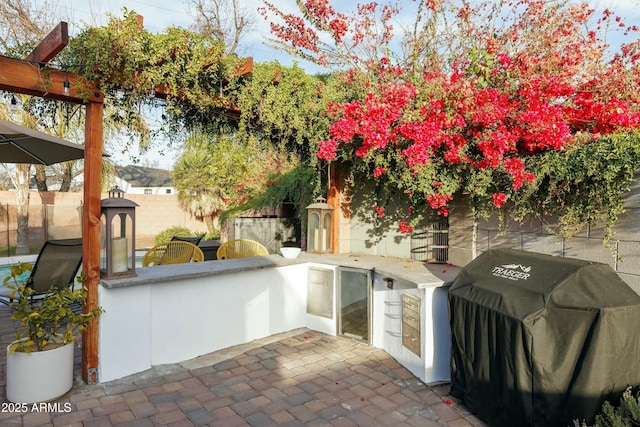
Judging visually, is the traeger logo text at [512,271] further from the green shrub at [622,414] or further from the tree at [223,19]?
the tree at [223,19]

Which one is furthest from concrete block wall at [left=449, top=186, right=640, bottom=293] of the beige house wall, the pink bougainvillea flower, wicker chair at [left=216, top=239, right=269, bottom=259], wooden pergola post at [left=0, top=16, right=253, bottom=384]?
the beige house wall

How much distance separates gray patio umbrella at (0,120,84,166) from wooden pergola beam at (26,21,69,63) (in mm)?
560

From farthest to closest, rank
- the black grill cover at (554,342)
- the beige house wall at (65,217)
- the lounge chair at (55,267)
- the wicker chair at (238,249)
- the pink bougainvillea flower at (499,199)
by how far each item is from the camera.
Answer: the beige house wall at (65,217) → the wicker chair at (238,249) → the lounge chair at (55,267) → the pink bougainvillea flower at (499,199) → the black grill cover at (554,342)

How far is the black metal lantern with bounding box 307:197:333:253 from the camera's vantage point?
5.16 metres

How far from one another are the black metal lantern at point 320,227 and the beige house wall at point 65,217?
9.17 m

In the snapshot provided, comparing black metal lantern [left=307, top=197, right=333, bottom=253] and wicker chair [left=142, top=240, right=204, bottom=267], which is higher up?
black metal lantern [left=307, top=197, right=333, bottom=253]

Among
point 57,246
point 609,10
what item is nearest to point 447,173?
point 609,10

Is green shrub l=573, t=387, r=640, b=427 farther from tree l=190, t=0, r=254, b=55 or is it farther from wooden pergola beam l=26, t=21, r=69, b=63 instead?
tree l=190, t=0, r=254, b=55

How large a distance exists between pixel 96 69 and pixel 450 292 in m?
3.34

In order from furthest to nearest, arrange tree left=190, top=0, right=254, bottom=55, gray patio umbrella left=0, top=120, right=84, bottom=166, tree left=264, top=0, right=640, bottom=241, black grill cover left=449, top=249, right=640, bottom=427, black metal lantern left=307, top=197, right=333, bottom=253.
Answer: tree left=190, top=0, right=254, bottom=55
black metal lantern left=307, top=197, right=333, bottom=253
tree left=264, top=0, right=640, bottom=241
gray patio umbrella left=0, top=120, right=84, bottom=166
black grill cover left=449, top=249, right=640, bottom=427

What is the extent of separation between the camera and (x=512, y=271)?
2869mm

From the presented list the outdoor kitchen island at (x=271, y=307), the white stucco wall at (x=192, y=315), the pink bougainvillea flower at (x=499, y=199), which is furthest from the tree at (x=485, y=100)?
the white stucco wall at (x=192, y=315)

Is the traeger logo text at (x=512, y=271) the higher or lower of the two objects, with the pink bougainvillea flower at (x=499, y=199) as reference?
lower

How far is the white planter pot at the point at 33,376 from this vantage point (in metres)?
2.95
